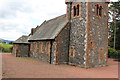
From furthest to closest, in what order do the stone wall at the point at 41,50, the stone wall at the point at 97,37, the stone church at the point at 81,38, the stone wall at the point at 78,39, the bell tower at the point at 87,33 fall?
the stone wall at the point at 41,50 < the stone wall at the point at 97,37 < the stone wall at the point at 78,39 < the stone church at the point at 81,38 < the bell tower at the point at 87,33

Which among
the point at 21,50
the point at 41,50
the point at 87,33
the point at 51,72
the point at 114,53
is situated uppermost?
the point at 87,33

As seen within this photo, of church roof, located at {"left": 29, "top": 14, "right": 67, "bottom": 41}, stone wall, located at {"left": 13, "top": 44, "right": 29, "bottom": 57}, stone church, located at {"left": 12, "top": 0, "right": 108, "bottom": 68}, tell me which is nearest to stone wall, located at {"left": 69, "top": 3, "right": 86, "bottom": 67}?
stone church, located at {"left": 12, "top": 0, "right": 108, "bottom": 68}

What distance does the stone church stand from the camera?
18312 millimetres

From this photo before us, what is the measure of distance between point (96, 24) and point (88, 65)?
5746 millimetres

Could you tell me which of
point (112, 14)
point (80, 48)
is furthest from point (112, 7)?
point (80, 48)

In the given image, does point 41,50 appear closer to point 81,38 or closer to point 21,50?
point 21,50

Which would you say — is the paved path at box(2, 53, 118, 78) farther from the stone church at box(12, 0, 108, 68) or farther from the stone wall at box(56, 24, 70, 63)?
the stone wall at box(56, 24, 70, 63)

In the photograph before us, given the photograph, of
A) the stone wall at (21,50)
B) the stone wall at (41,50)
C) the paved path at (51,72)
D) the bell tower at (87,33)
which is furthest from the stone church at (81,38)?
the stone wall at (21,50)

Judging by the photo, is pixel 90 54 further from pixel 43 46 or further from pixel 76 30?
pixel 43 46

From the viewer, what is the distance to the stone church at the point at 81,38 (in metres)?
18.3

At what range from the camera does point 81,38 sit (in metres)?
18.7

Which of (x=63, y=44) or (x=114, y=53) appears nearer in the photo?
(x=63, y=44)

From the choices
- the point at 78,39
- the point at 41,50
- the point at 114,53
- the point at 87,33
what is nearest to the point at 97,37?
the point at 87,33

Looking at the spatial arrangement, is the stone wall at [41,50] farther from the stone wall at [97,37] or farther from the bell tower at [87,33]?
the stone wall at [97,37]
